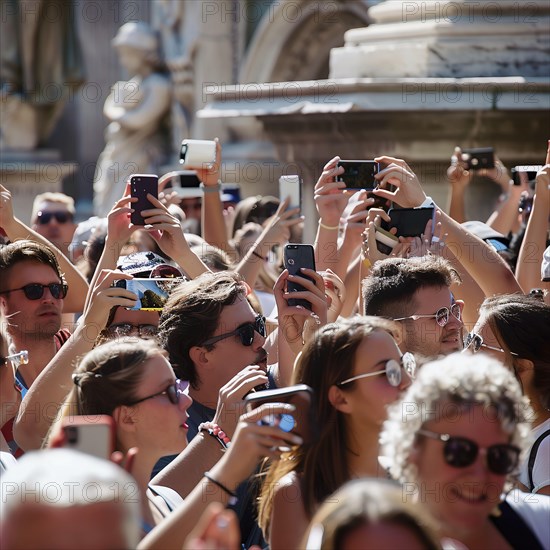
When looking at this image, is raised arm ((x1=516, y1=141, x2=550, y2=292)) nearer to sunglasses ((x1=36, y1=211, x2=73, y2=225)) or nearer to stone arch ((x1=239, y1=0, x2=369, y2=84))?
sunglasses ((x1=36, y1=211, x2=73, y2=225))

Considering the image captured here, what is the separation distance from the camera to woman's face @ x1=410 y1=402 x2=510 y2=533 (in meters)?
2.71

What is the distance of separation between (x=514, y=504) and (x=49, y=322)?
1.94m

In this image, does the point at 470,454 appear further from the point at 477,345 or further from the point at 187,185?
the point at 187,185

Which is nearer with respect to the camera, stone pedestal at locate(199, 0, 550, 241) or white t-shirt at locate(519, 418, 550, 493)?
white t-shirt at locate(519, 418, 550, 493)

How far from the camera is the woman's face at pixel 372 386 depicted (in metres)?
3.19

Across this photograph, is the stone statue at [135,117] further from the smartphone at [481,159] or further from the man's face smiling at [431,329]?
the man's face smiling at [431,329]

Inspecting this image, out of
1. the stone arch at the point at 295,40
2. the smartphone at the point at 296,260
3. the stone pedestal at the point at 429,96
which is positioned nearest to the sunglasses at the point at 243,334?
the smartphone at the point at 296,260

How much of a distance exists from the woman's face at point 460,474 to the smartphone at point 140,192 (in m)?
2.01

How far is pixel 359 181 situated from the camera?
15.8ft

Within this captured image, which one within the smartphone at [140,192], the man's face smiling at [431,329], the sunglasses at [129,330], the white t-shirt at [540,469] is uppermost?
the smartphone at [140,192]

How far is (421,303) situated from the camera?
405 centimetres

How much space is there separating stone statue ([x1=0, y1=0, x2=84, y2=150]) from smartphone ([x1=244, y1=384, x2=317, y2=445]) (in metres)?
12.5

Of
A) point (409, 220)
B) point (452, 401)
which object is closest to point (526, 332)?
point (409, 220)

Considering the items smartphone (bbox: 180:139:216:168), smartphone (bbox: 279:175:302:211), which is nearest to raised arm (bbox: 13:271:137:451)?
smartphone (bbox: 279:175:302:211)
